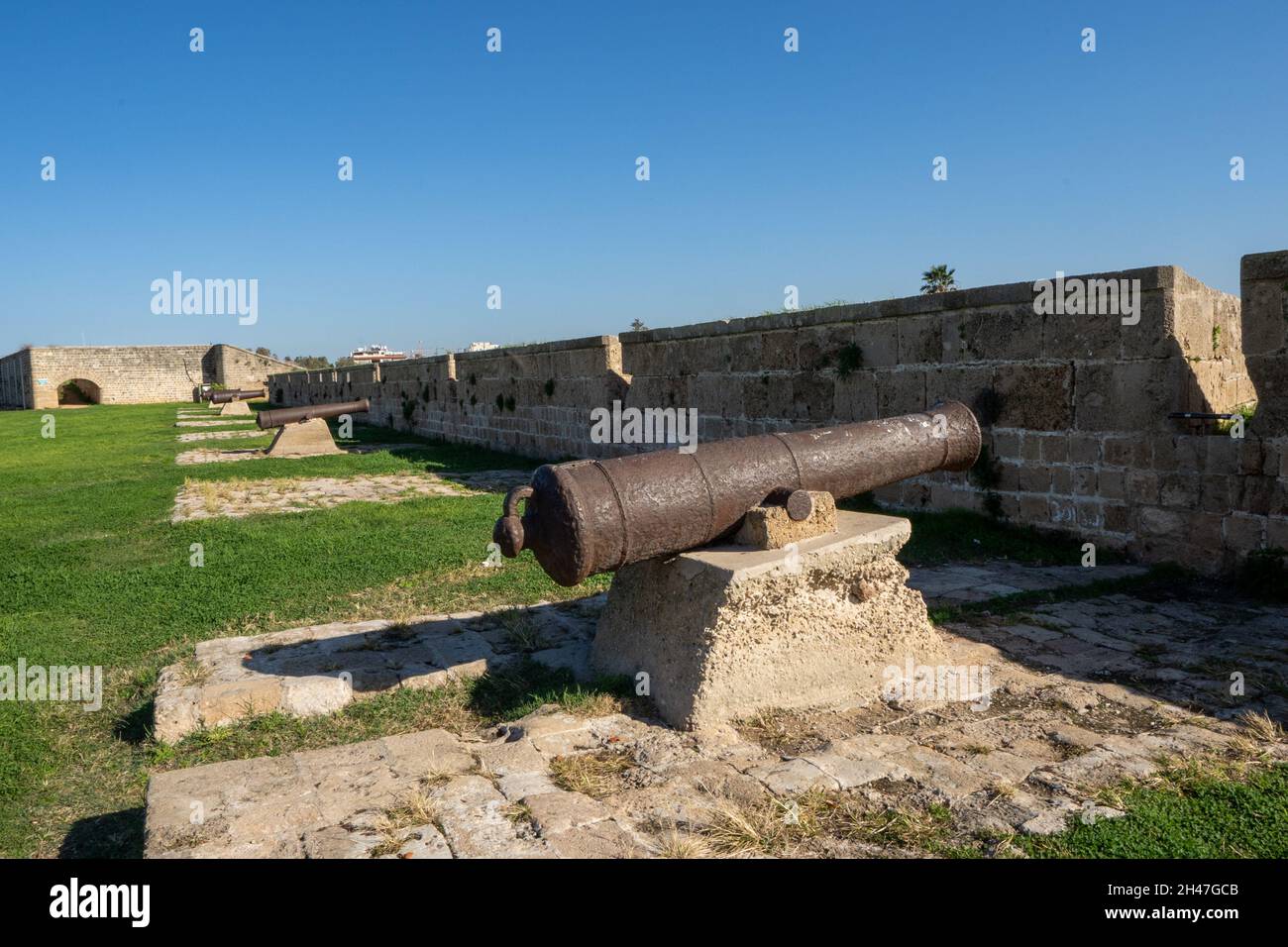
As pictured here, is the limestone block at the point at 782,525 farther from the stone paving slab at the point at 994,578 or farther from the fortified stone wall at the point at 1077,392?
the fortified stone wall at the point at 1077,392

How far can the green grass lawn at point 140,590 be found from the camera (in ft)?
12.1

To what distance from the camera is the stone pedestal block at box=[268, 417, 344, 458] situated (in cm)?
1586

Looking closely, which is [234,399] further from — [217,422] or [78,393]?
[78,393]

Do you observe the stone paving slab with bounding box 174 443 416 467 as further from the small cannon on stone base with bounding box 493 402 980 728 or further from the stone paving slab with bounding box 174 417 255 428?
the small cannon on stone base with bounding box 493 402 980 728

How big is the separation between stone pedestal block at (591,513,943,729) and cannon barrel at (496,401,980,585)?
0.19m

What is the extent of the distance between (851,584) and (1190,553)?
10.7ft

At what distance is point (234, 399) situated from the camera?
95.5 feet

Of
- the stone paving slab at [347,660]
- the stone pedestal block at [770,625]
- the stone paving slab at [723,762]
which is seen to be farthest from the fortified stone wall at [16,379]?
the stone pedestal block at [770,625]

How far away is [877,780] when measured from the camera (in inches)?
119

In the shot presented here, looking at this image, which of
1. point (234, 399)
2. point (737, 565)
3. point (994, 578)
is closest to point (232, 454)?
point (234, 399)

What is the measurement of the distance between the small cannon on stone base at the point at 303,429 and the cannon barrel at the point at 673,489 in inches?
524

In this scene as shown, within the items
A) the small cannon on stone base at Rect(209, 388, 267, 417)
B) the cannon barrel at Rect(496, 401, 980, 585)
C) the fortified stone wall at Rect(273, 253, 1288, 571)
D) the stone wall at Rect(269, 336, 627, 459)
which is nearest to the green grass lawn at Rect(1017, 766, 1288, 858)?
the cannon barrel at Rect(496, 401, 980, 585)
